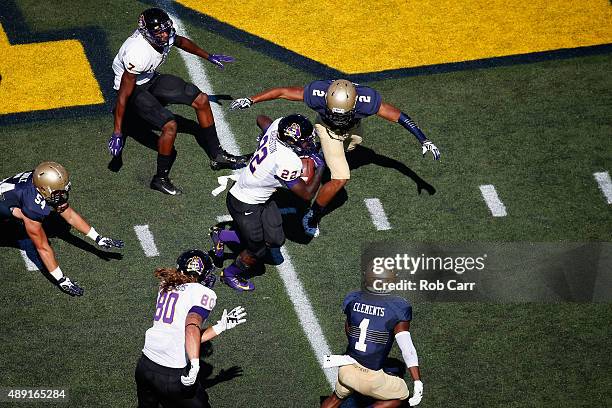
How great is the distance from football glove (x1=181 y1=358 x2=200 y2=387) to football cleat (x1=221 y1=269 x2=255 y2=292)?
2011 millimetres

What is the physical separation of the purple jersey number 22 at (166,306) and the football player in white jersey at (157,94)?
2888 millimetres

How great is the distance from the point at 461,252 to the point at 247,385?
283 centimetres

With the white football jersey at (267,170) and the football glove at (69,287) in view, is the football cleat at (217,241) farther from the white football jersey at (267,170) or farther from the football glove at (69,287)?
the football glove at (69,287)

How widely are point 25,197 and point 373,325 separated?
3639mm

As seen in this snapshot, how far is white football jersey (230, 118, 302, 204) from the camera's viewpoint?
1081 cm

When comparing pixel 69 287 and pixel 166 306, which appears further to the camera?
pixel 69 287

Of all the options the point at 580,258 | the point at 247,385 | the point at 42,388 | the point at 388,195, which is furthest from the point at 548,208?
the point at 42,388

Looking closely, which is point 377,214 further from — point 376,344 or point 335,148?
point 376,344

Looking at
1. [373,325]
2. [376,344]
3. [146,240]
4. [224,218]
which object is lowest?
[146,240]

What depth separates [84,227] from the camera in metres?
11.0

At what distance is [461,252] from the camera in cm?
1188

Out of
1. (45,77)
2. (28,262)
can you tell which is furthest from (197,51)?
(28,262)

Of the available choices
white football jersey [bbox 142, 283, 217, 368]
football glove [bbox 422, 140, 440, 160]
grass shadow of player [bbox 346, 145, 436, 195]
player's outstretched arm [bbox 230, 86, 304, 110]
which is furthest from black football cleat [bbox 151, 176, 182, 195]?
white football jersey [bbox 142, 283, 217, 368]

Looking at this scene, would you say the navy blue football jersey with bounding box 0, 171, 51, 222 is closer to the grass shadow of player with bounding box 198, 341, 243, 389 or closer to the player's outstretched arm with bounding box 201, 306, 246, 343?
the grass shadow of player with bounding box 198, 341, 243, 389
